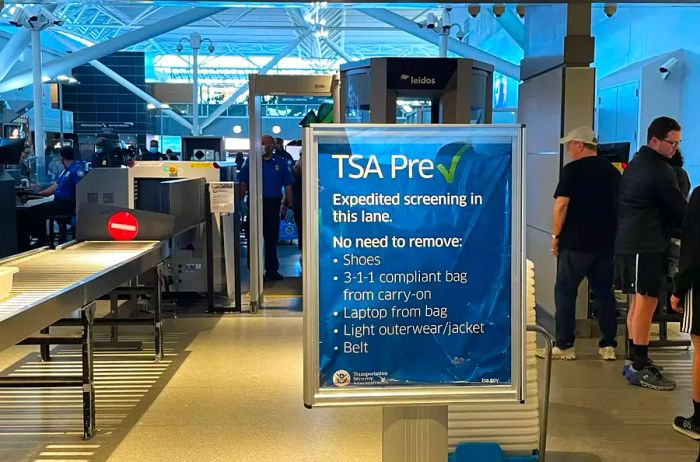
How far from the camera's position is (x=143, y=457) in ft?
12.5

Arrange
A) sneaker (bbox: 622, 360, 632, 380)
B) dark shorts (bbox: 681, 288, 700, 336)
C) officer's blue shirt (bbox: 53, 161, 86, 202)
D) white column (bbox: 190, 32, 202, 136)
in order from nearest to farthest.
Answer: dark shorts (bbox: 681, 288, 700, 336)
sneaker (bbox: 622, 360, 632, 380)
officer's blue shirt (bbox: 53, 161, 86, 202)
white column (bbox: 190, 32, 202, 136)

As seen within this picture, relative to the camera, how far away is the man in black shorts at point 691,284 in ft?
12.0

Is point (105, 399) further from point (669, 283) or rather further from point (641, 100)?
point (641, 100)

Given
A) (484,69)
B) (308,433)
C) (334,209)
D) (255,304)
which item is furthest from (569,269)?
(334,209)

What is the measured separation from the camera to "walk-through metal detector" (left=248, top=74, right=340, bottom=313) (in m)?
7.32

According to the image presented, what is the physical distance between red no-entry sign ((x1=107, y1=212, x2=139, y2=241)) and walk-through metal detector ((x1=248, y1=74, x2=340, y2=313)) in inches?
68.8

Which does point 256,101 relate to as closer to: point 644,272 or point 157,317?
point 157,317

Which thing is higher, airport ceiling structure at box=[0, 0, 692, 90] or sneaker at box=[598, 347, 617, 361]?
airport ceiling structure at box=[0, 0, 692, 90]

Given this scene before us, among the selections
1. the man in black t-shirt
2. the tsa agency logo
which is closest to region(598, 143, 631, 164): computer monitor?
the man in black t-shirt

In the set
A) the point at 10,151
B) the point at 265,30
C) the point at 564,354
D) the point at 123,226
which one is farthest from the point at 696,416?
the point at 265,30

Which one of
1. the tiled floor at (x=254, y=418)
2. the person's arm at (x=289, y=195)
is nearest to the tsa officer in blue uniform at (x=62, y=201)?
the person's arm at (x=289, y=195)

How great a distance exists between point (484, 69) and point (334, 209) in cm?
470

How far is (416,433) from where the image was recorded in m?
2.30

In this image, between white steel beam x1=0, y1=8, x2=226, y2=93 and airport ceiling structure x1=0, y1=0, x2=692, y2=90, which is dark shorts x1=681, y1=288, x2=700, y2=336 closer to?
airport ceiling structure x1=0, y1=0, x2=692, y2=90
